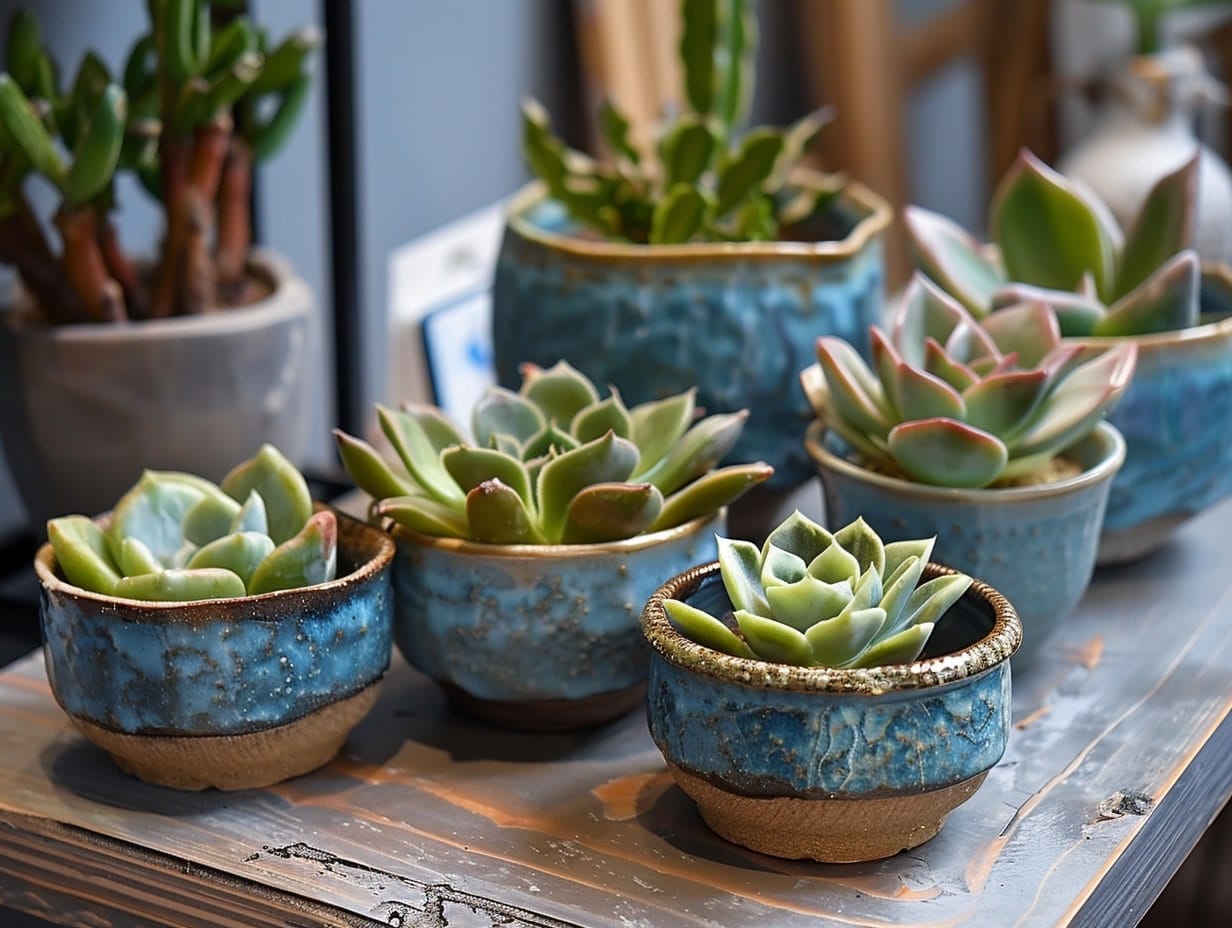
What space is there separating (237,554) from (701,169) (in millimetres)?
328

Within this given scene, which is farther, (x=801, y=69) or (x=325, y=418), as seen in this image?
(x=801, y=69)

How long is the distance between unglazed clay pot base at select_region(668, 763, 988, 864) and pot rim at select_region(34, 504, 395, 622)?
125 mm

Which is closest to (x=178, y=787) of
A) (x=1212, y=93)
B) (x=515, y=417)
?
(x=515, y=417)

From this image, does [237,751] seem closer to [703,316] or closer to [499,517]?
[499,517]

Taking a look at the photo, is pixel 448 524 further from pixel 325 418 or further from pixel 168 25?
pixel 325 418

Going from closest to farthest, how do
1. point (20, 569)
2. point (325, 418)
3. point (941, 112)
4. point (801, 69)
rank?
point (20, 569)
point (325, 418)
point (801, 69)
point (941, 112)

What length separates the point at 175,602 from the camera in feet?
1.74

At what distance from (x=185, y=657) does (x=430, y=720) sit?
0.13 metres

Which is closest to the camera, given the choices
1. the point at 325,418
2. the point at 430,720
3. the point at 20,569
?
the point at 430,720

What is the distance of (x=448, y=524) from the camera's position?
0.59 m

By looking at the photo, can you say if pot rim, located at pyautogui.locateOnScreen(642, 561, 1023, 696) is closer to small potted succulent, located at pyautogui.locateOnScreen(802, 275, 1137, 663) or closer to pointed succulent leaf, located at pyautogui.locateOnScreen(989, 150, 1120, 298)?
small potted succulent, located at pyautogui.locateOnScreen(802, 275, 1137, 663)

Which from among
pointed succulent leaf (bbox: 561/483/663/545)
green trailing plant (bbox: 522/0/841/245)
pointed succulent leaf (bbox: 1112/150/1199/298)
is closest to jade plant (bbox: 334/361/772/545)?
pointed succulent leaf (bbox: 561/483/663/545)

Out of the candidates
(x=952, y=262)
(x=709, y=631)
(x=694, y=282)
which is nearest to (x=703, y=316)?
(x=694, y=282)

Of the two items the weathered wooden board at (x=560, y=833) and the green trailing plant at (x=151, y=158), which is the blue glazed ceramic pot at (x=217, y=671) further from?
the green trailing plant at (x=151, y=158)
